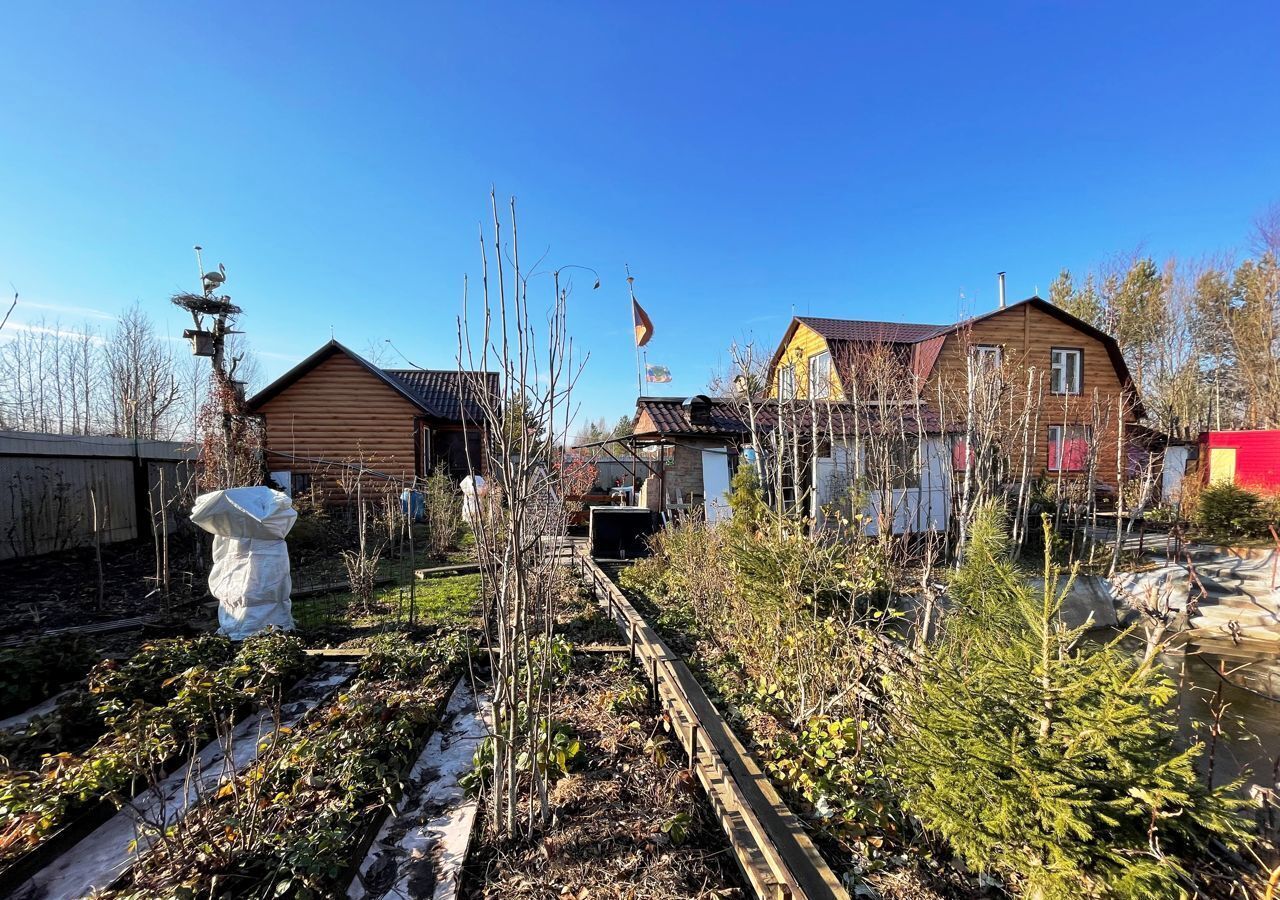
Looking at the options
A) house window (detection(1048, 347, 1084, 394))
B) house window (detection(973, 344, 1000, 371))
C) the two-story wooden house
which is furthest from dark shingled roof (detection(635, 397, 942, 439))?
house window (detection(1048, 347, 1084, 394))

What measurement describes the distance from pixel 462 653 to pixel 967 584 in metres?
4.42

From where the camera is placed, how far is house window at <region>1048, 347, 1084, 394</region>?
16859 mm

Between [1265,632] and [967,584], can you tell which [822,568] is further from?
[1265,632]

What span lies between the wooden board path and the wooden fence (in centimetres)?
786

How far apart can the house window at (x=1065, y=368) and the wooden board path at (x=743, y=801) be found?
18.9 metres

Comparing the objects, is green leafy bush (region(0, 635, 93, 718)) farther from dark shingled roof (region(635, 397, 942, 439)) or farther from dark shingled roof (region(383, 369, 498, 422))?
dark shingled roof (region(383, 369, 498, 422))

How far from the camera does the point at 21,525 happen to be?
336 inches

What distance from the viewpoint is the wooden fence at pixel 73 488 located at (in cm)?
851

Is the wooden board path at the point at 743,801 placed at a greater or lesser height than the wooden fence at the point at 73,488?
lesser

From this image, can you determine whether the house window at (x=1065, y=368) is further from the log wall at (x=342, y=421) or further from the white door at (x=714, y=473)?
the log wall at (x=342, y=421)

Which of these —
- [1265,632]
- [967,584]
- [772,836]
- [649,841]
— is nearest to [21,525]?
[649,841]

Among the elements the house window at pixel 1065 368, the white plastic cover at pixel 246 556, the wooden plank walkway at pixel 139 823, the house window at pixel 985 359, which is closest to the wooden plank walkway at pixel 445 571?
the white plastic cover at pixel 246 556

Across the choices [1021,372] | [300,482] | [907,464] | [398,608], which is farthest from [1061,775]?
[300,482]

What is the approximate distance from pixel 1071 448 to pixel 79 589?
878 inches
